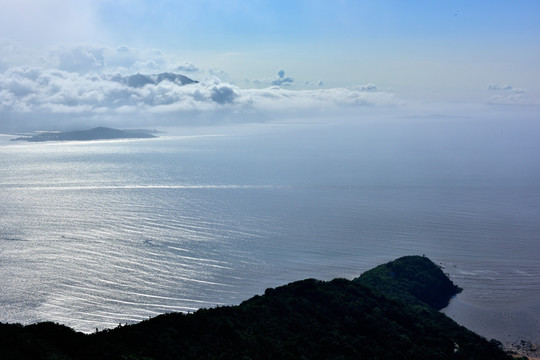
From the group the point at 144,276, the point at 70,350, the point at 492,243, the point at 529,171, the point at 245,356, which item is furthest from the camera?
the point at 529,171

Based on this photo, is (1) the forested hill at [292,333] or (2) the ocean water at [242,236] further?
(2) the ocean water at [242,236]

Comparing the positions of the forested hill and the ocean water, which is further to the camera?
the ocean water

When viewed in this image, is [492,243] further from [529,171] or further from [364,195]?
[529,171]

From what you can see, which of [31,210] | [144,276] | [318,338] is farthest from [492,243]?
[31,210]

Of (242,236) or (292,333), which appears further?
(242,236)
